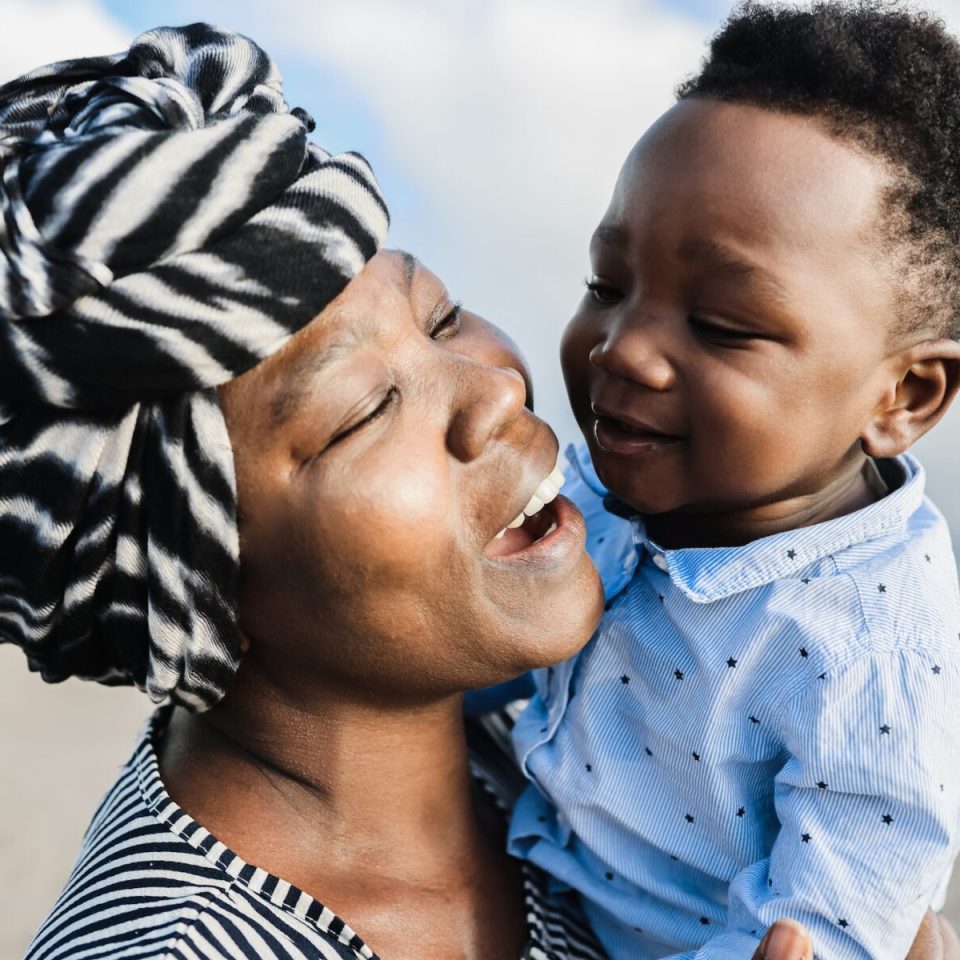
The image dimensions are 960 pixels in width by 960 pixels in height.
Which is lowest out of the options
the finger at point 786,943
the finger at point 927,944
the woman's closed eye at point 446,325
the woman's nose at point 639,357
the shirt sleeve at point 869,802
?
the finger at point 927,944

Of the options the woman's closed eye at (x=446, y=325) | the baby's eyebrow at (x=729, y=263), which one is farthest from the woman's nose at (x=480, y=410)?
the baby's eyebrow at (x=729, y=263)

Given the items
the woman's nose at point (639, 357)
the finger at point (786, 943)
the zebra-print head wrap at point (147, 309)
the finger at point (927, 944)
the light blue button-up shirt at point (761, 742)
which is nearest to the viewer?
the zebra-print head wrap at point (147, 309)

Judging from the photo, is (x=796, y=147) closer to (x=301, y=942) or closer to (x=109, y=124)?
(x=109, y=124)

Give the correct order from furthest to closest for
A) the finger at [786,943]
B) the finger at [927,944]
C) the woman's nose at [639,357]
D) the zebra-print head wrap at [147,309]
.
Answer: the finger at [927,944], the woman's nose at [639,357], the finger at [786,943], the zebra-print head wrap at [147,309]

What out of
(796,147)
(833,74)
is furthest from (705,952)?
(833,74)

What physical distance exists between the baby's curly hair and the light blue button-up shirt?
1.23ft

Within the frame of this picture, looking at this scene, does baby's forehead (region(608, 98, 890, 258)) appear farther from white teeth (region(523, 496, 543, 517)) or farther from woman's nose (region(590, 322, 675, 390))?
white teeth (region(523, 496, 543, 517))

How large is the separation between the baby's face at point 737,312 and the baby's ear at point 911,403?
3 centimetres

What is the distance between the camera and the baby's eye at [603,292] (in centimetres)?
186

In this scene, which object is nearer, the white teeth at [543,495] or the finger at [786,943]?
the finger at [786,943]

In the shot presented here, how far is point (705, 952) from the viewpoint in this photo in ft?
5.52

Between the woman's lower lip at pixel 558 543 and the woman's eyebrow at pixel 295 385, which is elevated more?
the woman's eyebrow at pixel 295 385

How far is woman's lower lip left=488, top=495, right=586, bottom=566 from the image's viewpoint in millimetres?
1735

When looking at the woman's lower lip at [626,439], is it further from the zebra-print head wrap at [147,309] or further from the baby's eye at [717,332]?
the zebra-print head wrap at [147,309]
